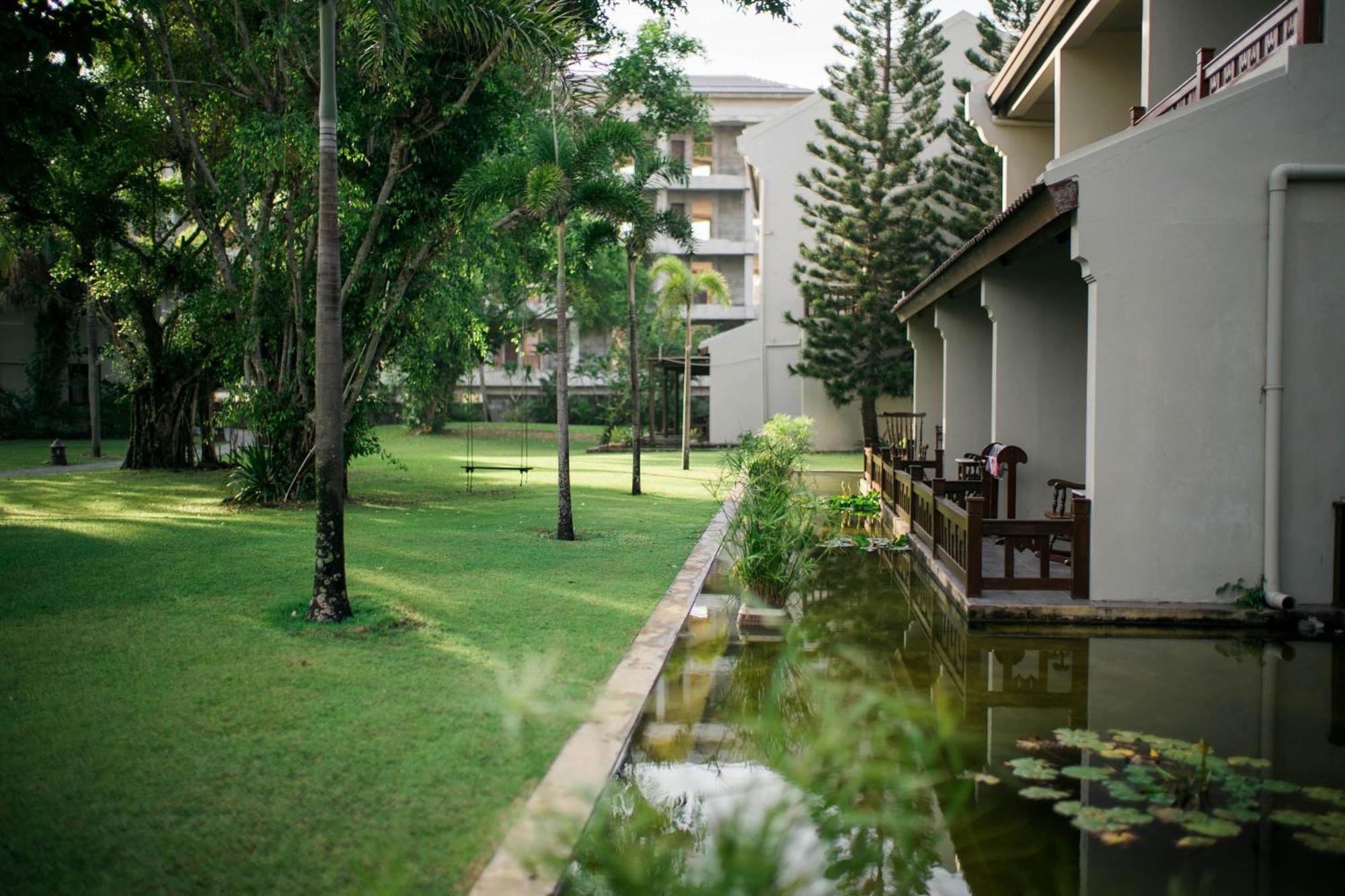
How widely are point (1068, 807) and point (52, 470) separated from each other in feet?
74.2

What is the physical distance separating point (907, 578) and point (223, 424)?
10.2 meters

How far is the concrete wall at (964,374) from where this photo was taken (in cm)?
1423

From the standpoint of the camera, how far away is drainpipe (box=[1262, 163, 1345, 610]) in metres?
7.41

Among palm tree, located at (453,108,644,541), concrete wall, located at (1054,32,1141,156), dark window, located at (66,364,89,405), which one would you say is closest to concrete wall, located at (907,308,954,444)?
concrete wall, located at (1054,32,1141,156)

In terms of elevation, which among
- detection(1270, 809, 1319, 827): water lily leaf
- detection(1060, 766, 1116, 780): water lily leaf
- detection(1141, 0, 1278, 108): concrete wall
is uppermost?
detection(1141, 0, 1278, 108): concrete wall

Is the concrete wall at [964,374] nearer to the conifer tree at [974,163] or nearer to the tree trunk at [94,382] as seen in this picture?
the conifer tree at [974,163]

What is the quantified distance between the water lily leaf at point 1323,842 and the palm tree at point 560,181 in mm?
8395

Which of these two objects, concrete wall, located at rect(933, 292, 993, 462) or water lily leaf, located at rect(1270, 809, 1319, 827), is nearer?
water lily leaf, located at rect(1270, 809, 1319, 827)

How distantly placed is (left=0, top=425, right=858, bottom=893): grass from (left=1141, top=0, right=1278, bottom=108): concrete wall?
6594 millimetres

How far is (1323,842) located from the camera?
13.1 ft

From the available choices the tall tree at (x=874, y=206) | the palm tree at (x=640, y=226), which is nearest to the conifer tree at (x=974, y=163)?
the tall tree at (x=874, y=206)

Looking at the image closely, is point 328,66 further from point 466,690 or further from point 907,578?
point 907,578

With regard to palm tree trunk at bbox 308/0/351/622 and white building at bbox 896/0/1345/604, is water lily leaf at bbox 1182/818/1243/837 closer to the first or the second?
white building at bbox 896/0/1345/604

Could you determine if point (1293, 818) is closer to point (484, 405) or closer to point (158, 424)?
point (158, 424)
